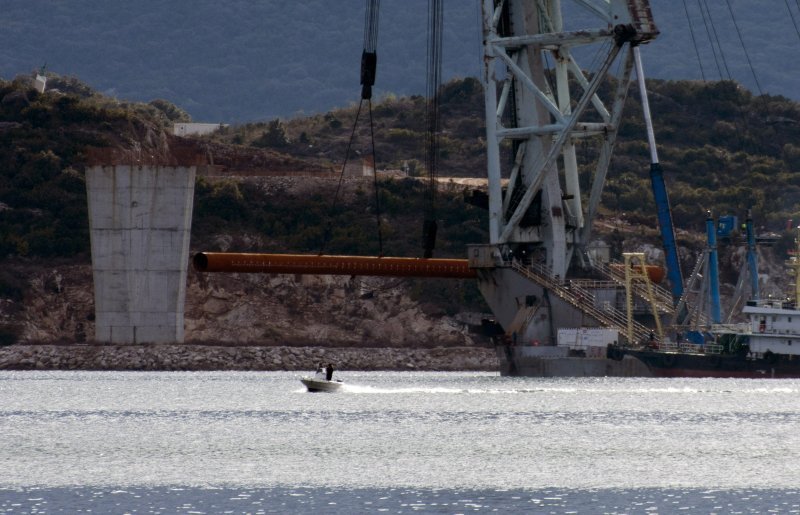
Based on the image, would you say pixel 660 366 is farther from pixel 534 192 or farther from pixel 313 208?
pixel 313 208

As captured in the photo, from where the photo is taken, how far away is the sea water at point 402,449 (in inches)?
1735

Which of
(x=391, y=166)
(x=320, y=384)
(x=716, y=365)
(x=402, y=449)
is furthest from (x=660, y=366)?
(x=391, y=166)

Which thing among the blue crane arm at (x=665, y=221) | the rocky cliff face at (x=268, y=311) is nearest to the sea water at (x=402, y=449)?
the blue crane arm at (x=665, y=221)

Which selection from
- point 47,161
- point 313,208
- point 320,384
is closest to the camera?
point 320,384

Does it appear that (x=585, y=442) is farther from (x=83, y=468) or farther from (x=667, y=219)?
(x=667, y=219)

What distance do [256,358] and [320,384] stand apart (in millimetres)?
28510

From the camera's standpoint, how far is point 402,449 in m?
55.5

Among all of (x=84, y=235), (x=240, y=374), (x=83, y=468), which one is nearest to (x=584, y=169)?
(x=84, y=235)

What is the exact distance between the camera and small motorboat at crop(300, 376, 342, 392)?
81938 millimetres

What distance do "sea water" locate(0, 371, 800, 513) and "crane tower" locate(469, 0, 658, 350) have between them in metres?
7.57

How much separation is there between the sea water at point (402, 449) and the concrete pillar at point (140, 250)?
1518 cm

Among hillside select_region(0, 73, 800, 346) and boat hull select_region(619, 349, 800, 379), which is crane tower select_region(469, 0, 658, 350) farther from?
hillside select_region(0, 73, 800, 346)

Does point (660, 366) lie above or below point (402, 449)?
above

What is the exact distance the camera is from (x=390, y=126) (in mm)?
183500
